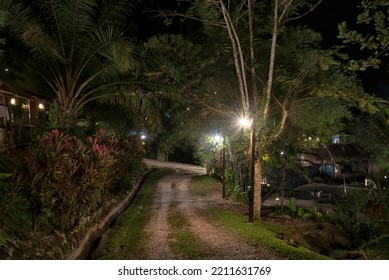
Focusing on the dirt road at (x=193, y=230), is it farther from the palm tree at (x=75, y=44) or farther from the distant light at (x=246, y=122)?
the palm tree at (x=75, y=44)

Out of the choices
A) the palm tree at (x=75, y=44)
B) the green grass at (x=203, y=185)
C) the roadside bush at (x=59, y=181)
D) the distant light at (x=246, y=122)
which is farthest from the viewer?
the green grass at (x=203, y=185)

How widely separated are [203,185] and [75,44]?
869cm

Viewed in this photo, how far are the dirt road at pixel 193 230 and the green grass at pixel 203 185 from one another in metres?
0.82

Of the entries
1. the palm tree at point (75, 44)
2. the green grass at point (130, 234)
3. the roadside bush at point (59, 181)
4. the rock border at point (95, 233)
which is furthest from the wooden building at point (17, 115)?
the roadside bush at point (59, 181)

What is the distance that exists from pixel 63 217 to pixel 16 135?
9075 mm

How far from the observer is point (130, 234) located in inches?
322

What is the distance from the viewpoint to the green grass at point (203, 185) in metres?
15.2

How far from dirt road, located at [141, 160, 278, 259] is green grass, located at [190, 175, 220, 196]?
821mm

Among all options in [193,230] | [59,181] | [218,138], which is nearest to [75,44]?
[59,181]

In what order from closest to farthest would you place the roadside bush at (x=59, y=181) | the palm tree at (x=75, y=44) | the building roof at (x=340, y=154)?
the roadside bush at (x=59, y=181)
the palm tree at (x=75, y=44)
the building roof at (x=340, y=154)

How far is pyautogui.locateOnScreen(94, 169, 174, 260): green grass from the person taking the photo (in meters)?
6.71
